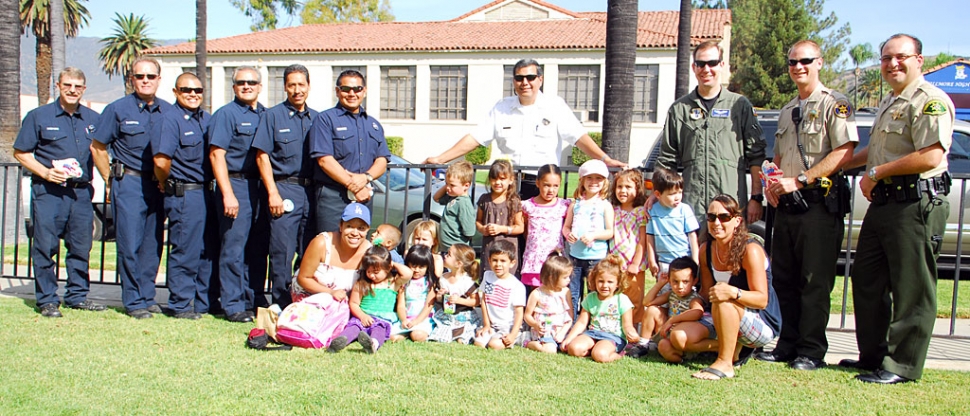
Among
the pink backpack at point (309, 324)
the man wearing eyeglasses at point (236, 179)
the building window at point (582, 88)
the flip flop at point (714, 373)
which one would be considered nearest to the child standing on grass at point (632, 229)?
the flip flop at point (714, 373)

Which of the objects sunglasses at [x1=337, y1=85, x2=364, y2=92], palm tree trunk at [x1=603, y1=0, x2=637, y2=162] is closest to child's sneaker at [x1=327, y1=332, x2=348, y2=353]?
sunglasses at [x1=337, y1=85, x2=364, y2=92]

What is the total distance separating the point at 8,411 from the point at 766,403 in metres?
3.82

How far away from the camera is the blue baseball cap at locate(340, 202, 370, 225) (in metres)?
5.14

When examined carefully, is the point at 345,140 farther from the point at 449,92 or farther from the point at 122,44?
the point at 122,44

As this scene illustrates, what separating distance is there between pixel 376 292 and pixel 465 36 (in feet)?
85.1

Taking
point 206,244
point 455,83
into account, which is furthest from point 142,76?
point 455,83

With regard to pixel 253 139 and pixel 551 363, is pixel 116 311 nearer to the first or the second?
pixel 253 139

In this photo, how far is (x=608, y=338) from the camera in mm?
4785

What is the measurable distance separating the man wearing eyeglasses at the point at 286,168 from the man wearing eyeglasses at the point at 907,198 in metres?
3.89

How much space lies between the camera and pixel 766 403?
3.86 meters

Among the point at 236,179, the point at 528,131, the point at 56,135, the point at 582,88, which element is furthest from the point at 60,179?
the point at 582,88

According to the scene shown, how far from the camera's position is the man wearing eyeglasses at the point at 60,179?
564cm

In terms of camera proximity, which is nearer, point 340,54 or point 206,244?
point 206,244

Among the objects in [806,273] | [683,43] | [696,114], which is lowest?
[806,273]
